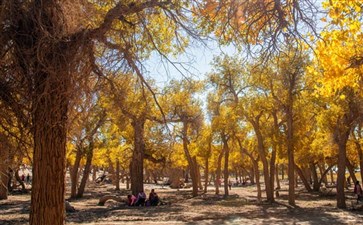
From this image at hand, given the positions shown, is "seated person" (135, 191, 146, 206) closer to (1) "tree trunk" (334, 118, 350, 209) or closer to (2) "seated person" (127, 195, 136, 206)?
(2) "seated person" (127, 195, 136, 206)

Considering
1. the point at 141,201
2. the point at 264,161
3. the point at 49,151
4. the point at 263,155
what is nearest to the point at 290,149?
the point at 263,155

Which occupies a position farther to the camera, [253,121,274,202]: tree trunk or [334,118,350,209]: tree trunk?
[253,121,274,202]: tree trunk

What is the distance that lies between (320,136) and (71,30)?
22867mm

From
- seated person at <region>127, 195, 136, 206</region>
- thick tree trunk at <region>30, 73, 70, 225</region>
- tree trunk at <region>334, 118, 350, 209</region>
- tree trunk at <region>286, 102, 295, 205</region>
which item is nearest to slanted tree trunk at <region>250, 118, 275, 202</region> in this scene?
tree trunk at <region>286, 102, 295, 205</region>

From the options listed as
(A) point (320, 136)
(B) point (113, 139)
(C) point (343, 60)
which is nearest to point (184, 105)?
(B) point (113, 139)

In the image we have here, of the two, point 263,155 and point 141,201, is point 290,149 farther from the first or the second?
point 141,201

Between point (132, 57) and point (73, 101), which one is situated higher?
point (132, 57)

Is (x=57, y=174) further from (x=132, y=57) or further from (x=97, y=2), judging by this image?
(x=97, y=2)

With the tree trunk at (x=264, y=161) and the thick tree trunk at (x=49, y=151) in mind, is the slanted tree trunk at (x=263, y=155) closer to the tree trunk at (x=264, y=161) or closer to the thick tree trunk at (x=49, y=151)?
the tree trunk at (x=264, y=161)

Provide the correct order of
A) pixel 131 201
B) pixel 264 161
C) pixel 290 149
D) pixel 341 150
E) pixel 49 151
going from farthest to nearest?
pixel 264 161 < pixel 131 201 < pixel 290 149 < pixel 341 150 < pixel 49 151

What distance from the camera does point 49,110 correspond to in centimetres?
515

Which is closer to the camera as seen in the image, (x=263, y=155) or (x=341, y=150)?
(x=341, y=150)

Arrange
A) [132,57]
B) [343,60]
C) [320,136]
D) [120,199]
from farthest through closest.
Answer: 1. [320,136]
2. [120,199]
3. [343,60]
4. [132,57]

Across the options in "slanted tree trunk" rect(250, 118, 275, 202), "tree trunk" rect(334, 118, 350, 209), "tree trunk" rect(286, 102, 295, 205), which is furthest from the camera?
"slanted tree trunk" rect(250, 118, 275, 202)
